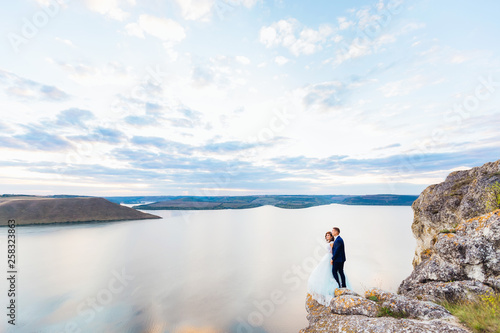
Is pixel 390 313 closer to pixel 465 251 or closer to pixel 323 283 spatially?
pixel 323 283

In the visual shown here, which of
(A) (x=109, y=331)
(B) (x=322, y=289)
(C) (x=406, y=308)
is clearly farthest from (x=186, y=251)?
(C) (x=406, y=308)

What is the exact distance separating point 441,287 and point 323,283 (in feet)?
14.0

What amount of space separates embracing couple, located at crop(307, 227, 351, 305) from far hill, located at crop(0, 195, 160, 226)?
118854 mm

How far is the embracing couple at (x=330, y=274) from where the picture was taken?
8656mm

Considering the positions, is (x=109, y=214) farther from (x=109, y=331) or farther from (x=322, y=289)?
(x=322, y=289)

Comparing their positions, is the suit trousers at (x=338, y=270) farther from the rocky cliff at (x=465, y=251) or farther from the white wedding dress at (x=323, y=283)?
the rocky cliff at (x=465, y=251)

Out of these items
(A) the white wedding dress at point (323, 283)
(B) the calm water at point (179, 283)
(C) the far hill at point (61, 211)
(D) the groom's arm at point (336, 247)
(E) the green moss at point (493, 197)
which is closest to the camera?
(D) the groom's arm at point (336, 247)

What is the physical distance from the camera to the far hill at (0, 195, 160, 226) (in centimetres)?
8593

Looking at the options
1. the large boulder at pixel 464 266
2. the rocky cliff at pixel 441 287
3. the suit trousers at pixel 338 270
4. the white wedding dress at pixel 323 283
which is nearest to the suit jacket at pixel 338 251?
the suit trousers at pixel 338 270

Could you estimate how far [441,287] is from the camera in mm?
7730

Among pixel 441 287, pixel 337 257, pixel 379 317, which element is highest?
pixel 337 257


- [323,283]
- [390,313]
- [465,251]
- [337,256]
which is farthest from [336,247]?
[465,251]

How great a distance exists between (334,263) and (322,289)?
126 centimetres

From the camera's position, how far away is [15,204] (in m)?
90.0
